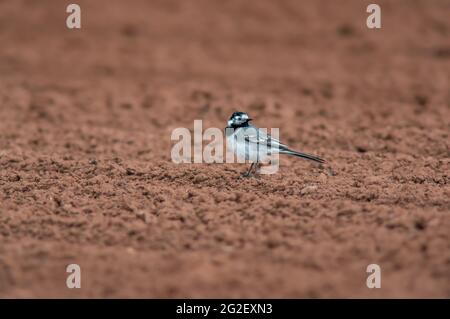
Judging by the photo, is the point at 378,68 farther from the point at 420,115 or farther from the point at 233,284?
the point at 233,284

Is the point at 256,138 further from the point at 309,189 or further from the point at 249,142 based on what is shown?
the point at 309,189

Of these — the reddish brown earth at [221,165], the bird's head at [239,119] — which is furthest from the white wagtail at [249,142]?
the reddish brown earth at [221,165]

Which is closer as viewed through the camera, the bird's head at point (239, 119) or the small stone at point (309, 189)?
the small stone at point (309, 189)

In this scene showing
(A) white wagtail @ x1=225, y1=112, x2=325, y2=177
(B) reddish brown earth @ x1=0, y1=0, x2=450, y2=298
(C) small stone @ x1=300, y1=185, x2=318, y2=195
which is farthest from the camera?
(A) white wagtail @ x1=225, y1=112, x2=325, y2=177

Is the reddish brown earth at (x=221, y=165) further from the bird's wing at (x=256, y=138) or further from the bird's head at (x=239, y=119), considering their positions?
the bird's head at (x=239, y=119)

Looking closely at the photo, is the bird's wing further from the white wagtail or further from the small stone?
the small stone

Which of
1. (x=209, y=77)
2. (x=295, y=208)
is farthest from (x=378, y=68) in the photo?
(x=295, y=208)

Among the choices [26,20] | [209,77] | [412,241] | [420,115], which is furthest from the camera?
[26,20]

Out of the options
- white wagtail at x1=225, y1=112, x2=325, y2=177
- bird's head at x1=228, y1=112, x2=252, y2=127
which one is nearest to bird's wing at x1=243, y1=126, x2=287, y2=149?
white wagtail at x1=225, y1=112, x2=325, y2=177
